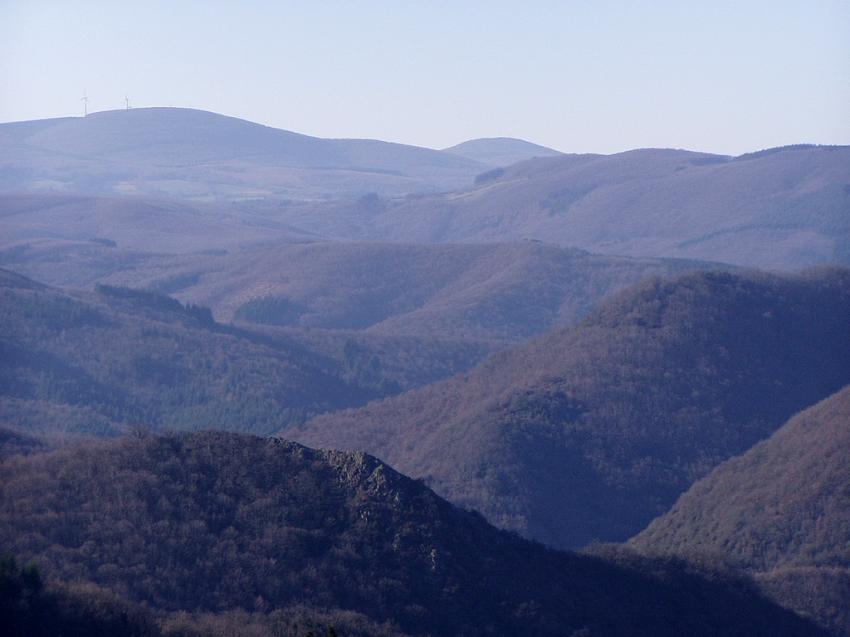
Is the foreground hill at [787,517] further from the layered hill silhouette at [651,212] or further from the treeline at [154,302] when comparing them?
the layered hill silhouette at [651,212]

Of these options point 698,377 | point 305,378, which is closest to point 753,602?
point 698,377

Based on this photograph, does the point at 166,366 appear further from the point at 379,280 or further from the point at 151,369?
the point at 379,280

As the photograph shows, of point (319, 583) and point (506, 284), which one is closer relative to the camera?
point (319, 583)

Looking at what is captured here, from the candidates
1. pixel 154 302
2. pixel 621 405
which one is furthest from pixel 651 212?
pixel 621 405

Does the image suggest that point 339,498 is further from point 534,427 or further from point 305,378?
point 305,378

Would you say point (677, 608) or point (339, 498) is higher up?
point (339, 498)

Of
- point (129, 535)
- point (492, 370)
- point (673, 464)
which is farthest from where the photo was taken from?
point (492, 370)
